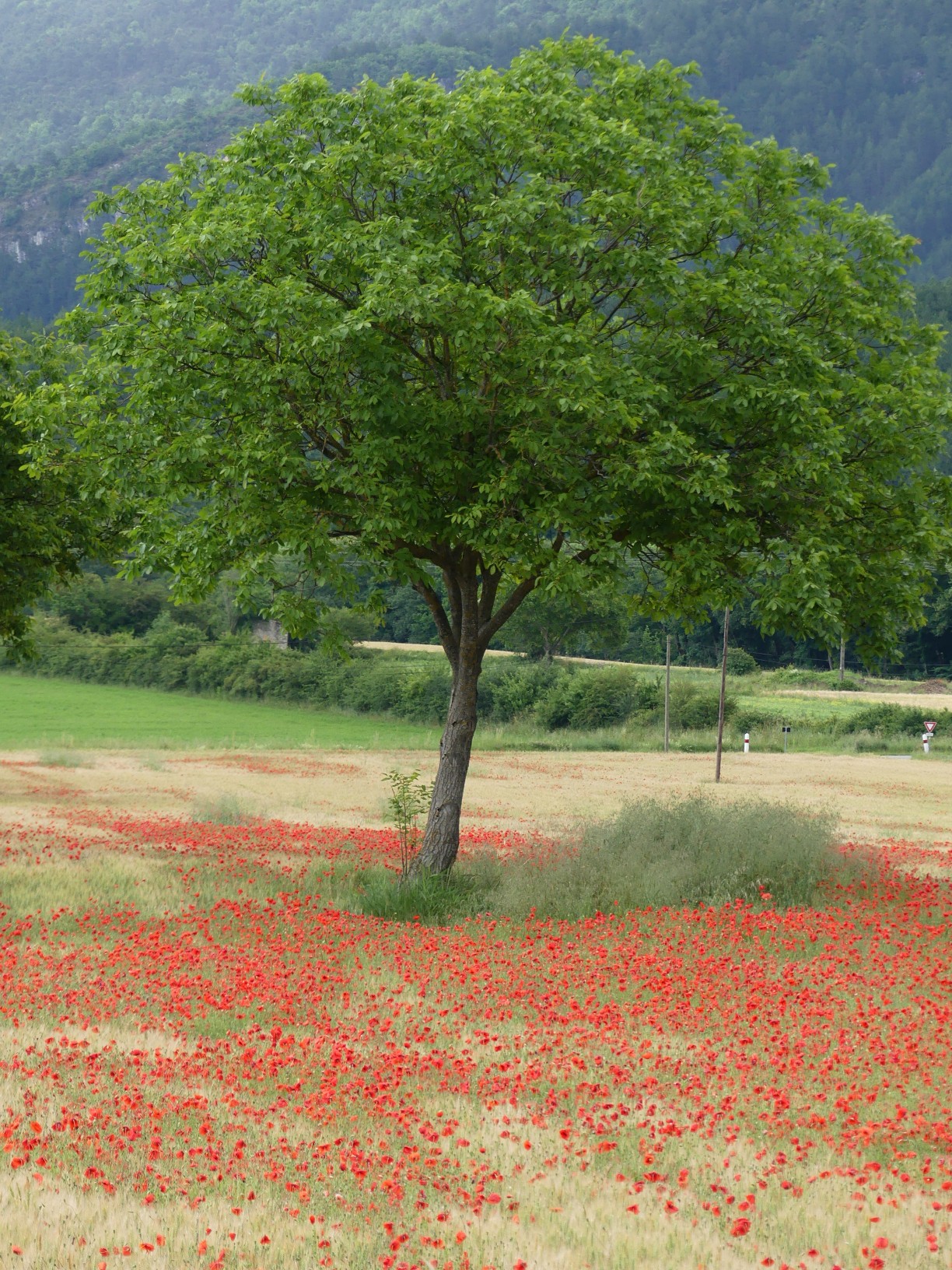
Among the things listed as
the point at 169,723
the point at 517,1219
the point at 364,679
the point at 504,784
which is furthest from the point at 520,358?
the point at 364,679

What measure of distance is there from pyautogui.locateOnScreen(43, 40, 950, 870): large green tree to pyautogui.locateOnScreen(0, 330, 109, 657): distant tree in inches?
161

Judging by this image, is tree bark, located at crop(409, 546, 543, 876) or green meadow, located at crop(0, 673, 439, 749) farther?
green meadow, located at crop(0, 673, 439, 749)

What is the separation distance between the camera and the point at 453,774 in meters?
17.7

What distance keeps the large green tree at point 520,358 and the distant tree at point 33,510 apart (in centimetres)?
408

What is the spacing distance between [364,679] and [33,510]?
189ft

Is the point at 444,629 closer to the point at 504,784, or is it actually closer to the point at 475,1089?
the point at 475,1089

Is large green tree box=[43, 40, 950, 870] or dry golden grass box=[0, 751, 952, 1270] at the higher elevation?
large green tree box=[43, 40, 950, 870]

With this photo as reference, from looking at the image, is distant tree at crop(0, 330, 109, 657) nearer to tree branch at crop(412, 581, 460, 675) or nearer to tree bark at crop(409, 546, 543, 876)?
tree branch at crop(412, 581, 460, 675)

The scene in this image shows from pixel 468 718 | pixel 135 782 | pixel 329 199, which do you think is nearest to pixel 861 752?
pixel 135 782

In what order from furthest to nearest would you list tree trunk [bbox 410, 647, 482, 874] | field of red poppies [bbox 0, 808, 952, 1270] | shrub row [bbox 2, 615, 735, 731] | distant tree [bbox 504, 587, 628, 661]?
distant tree [bbox 504, 587, 628, 661], shrub row [bbox 2, 615, 735, 731], tree trunk [bbox 410, 647, 482, 874], field of red poppies [bbox 0, 808, 952, 1270]

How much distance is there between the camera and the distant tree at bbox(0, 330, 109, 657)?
67.2ft

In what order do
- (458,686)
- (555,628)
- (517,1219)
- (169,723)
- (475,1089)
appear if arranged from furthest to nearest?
1. (555,628)
2. (169,723)
3. (458,686)
4. (475,1089)
5. (517,1219)

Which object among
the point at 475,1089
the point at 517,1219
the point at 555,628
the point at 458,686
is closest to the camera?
the point at 517,1219

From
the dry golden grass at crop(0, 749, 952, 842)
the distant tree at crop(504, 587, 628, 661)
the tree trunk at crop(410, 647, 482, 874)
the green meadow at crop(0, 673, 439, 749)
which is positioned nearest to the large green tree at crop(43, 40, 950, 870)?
the tree trunk at crop(410, 647, 482, 874)
